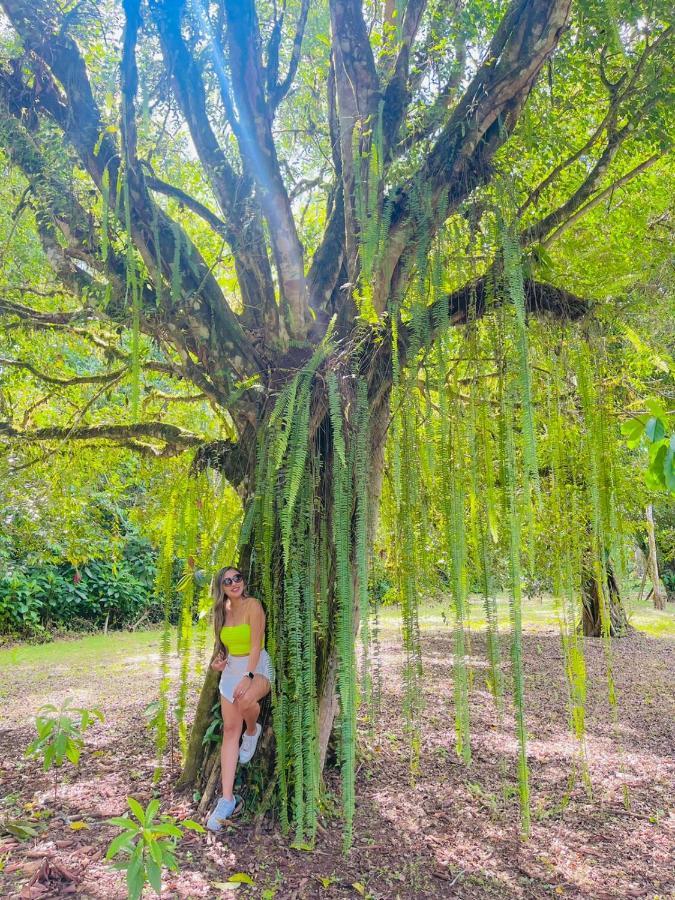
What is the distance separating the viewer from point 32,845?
2361 mm

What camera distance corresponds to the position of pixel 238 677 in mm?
2598

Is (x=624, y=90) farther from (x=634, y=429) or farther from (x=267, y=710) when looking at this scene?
(x=267, y=710)

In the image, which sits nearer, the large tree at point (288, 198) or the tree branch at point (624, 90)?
the large tree at point (288, 198)

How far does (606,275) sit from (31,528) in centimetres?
361

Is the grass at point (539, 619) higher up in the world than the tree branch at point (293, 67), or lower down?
lower down

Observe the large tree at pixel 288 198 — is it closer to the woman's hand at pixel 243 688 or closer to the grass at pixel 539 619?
the woman's hand at pixel 243 688

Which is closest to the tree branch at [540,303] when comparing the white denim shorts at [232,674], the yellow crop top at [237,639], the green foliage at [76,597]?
the yellow crop top at [237,639]

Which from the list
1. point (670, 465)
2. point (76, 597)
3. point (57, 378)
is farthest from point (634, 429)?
point (76, 597)

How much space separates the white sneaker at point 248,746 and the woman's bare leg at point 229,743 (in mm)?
42

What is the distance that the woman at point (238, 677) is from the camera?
8.12 ft

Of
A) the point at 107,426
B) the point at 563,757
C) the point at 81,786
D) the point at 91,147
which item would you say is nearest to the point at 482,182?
the point at 91,147

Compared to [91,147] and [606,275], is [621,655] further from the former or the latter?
[91,147]

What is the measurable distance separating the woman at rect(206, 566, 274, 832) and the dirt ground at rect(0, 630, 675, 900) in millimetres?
242

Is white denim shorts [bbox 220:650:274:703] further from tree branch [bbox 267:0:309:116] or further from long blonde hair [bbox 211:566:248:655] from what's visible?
tree branch [bbox 267:0:309:116]
